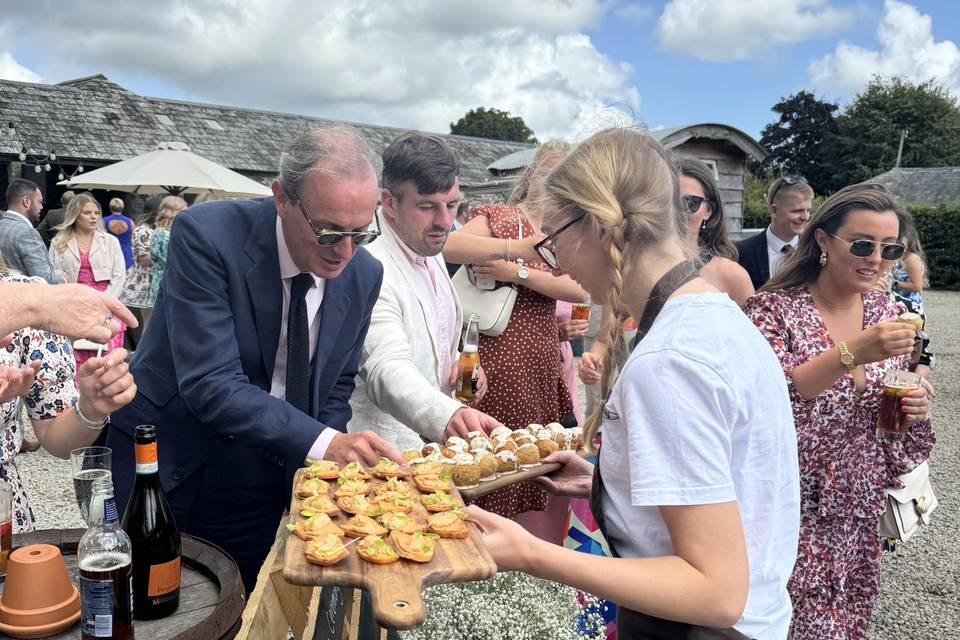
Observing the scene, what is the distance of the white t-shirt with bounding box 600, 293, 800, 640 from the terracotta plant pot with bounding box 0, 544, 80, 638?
1.15 m

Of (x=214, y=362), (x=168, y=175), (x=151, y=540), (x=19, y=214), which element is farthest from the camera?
(x=168, y=175)

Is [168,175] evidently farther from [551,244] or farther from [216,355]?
[551,244]

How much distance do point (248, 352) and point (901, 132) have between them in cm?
5640

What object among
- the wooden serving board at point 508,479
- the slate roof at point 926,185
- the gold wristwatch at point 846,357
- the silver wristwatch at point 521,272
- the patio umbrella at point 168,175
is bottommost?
the wooden serving board at point 508,479

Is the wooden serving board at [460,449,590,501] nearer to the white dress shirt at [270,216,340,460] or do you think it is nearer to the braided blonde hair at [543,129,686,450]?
the white dress shirt at [270,216,340,460]

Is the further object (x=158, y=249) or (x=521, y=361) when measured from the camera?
(x=158, y=249)

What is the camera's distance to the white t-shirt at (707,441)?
4.35ft

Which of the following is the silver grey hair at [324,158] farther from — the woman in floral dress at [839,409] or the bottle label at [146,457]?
the woman in floral dress at [839,409]

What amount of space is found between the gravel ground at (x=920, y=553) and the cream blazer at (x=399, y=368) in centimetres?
308

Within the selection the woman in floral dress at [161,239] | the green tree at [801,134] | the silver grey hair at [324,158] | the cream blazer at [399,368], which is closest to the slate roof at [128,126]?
the woman in floral dress at [161,239]

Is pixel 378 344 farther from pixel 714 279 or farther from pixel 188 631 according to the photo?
pixel 714 279

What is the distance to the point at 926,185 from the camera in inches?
1387

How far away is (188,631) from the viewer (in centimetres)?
140

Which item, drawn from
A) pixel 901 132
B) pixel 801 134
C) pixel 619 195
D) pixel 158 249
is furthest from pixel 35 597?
pixel 801 134
